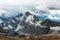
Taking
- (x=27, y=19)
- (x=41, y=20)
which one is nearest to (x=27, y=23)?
(x=27, y=19)

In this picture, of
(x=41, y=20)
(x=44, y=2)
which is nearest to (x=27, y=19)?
(x=41, y=20)

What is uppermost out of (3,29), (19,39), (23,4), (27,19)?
(23,4)

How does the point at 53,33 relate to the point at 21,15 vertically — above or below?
below

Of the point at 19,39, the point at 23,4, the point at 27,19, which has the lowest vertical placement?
the point at 19,39

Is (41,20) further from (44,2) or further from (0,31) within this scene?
(0,31)

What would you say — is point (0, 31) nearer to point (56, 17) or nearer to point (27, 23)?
point (27, 23)

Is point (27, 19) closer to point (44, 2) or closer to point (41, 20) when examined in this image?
point (41, 20)

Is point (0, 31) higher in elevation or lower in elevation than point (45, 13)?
lower

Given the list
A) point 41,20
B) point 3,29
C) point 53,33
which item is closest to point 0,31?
point 3,29
